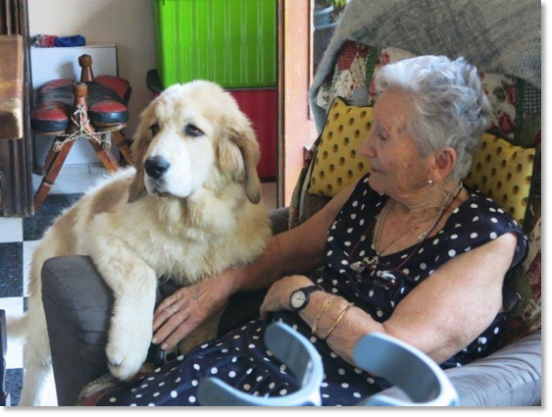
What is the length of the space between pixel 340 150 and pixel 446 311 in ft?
2.02

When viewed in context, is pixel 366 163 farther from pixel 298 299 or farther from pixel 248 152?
pixel 298 299

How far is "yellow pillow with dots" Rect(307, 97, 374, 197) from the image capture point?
195cm

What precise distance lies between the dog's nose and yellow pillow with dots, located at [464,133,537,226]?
64cm

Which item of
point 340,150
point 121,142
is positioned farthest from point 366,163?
point 121,142

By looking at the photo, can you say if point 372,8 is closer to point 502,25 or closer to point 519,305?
point 502,25

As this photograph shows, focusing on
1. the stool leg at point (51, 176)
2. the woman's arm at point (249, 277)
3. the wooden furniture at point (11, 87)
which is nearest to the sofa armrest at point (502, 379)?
the woman's arm at point (249, 277)

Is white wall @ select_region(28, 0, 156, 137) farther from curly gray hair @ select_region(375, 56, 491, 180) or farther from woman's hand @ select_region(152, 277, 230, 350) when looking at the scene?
curly gray hair @ select_region(375, 56, 491, 180)

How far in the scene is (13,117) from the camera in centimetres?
157

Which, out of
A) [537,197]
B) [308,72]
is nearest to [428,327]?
[537,197]

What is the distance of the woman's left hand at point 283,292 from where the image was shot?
1.65 m

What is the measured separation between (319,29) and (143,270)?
5.23ft

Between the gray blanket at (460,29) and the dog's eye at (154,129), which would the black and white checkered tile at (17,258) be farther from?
the gray blanket at (460,29)

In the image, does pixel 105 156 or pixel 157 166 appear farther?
pixel 105 156

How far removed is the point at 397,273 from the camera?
1.61m
